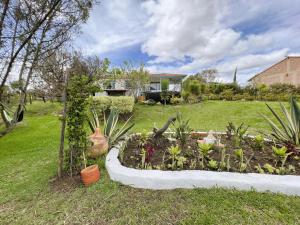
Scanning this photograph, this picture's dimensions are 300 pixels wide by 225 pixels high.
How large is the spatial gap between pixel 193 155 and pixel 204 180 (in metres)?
0.76

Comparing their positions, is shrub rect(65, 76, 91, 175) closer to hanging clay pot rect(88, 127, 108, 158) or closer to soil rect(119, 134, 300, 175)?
hanging clay pot rect(88, 127, 108, 158)

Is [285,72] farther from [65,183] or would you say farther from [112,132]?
[65,183]

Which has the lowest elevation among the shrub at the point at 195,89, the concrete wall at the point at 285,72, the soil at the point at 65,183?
the soil at the point at 65,183

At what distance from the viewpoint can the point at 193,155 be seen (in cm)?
319

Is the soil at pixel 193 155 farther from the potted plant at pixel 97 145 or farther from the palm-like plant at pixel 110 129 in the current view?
the potted plant at pixel 97 145

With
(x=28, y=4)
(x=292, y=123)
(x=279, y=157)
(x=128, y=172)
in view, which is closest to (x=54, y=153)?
(x=128, y=172)

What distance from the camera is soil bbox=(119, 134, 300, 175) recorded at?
281 centimetres

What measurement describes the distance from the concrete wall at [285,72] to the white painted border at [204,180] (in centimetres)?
2616

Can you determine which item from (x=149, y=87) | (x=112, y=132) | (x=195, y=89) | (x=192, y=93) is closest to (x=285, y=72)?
(x=195, y=89)

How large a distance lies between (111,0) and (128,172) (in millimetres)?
4615

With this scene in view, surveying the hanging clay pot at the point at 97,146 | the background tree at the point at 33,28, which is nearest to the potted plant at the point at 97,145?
the hanging clay pot at the point at 97,146

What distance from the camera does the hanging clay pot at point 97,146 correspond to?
366 cm

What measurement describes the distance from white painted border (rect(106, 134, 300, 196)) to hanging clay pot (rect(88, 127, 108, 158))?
3.58 feet

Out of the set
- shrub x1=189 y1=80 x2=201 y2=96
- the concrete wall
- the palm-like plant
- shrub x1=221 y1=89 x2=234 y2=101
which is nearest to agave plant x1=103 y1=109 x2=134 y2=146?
the palm-like plant
